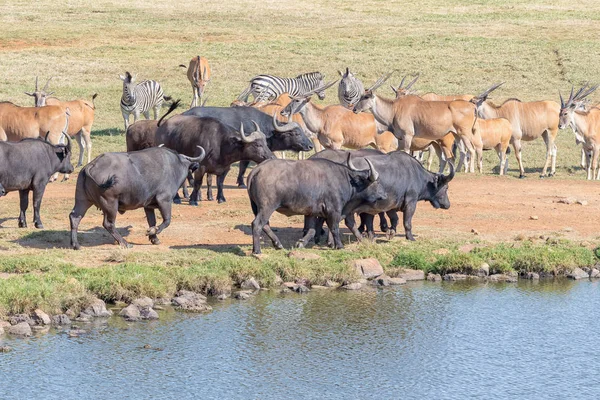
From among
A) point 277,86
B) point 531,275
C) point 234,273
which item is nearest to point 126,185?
point 234,273

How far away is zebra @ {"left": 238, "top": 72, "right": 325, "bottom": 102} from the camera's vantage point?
2862 centimetres

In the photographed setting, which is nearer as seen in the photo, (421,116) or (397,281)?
(397,281)

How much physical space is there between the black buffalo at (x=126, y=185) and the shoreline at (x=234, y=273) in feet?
1.95

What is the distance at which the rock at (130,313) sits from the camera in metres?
11.4

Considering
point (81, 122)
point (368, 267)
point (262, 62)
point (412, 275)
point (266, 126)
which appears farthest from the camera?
point (262, 62)

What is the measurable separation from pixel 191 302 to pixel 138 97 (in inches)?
594

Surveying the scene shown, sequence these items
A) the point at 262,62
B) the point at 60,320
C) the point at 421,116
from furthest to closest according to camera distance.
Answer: the point at 262,62 → the point at 421,116 → the point at 60,320

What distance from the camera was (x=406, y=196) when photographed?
14.6 meters

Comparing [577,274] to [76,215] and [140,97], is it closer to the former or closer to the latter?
[76,215]

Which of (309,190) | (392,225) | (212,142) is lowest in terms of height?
(392,225)

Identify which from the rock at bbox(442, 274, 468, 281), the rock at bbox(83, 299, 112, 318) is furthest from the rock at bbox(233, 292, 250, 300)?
the rock at bbox(442, 274, 468, 281)

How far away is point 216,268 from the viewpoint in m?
12.8

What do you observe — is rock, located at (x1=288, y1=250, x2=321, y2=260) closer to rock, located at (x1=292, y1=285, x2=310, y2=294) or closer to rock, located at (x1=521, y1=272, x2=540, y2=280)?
rock, located at (x1=292, y1=285, x2=310, y2=294)

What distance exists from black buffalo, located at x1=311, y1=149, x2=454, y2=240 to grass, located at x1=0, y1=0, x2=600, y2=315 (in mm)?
458
